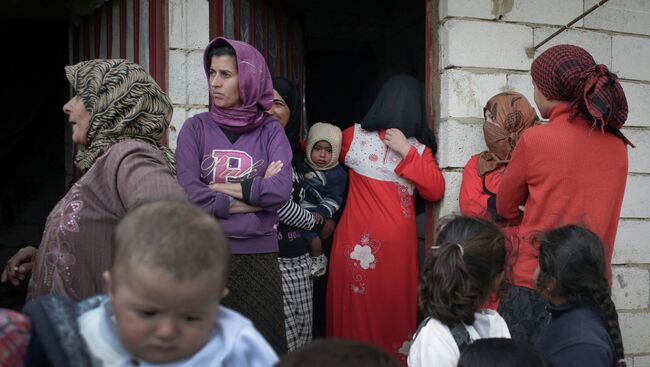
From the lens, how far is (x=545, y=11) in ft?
13.8

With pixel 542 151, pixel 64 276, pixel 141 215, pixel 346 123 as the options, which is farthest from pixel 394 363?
pixel 346 123

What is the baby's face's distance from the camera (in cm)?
127

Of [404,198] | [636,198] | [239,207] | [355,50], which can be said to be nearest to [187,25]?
[239,207]

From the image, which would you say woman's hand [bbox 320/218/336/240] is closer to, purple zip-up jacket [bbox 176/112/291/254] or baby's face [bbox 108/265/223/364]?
purple zip-up jacket [bbox 176/112/291/254]

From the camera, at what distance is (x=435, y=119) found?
4148mm

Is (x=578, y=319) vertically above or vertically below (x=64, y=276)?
below

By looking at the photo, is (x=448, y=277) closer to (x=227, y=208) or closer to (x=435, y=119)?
(x=227, y=208)

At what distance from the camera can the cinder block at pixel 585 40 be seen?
4.21 m

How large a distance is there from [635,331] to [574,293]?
2384mm

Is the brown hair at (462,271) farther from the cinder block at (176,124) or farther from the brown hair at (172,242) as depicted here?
the cinder block at (176,124)

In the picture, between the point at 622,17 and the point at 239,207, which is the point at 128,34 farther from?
the point at 622,17

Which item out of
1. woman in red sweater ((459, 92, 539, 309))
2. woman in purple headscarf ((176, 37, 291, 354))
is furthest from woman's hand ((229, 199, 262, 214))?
woman in red sweater ((459, 92, 539, 309))

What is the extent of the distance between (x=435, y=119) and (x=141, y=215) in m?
3.02

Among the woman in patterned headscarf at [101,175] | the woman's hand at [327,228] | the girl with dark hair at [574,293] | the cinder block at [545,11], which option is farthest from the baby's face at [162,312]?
the cinder block at [545,11]
